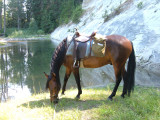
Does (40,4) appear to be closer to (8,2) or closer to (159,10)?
(8,2)

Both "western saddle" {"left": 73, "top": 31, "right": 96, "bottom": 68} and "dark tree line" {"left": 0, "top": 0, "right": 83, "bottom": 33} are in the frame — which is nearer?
"western saddle" {"left": 73, "top": 31, "right": 96, "bottom": 68}

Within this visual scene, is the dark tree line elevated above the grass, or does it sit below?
above

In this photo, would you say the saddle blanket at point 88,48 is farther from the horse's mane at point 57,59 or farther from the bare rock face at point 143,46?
the bare rock face at point 143,46

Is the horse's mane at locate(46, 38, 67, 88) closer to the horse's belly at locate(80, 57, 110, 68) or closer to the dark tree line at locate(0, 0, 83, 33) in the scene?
the horse's belly at locate(80, 57, 110, 68)

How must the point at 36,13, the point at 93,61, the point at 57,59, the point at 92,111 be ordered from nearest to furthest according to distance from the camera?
the point at 92,111 → the point at 57,59 → the point at 93,61 → the point at 36,13

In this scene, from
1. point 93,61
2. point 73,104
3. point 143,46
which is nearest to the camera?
point 73,104

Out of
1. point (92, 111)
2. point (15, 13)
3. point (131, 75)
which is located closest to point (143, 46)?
point (131, 75)

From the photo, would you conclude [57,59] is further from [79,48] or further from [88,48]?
[88,48]

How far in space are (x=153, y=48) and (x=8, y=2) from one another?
179 ft

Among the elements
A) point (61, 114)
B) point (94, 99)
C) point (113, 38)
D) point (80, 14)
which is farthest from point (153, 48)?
point (80, 14)

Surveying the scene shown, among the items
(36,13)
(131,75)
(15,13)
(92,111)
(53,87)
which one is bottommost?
(92,111)

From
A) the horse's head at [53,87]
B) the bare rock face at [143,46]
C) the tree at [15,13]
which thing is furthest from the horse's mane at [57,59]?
the tree at [15,13]

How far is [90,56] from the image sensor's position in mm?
3967

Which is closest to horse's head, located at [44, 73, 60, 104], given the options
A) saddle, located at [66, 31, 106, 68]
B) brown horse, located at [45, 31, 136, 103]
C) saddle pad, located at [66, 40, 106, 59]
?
brown horse, located at [45, 31, 136, 103]
